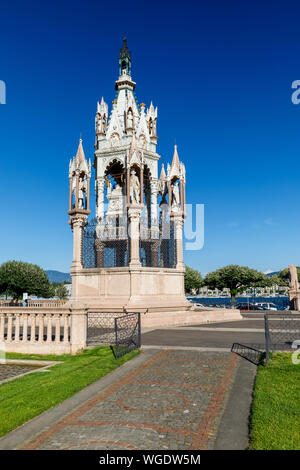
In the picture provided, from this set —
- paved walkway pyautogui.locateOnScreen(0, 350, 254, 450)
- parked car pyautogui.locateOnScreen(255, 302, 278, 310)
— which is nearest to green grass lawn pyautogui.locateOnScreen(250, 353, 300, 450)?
paved walkway pyautogui.locateOnScreen(0, 350, 254, 450)

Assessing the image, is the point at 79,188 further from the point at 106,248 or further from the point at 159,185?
the point at 159,185

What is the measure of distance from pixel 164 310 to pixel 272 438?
16243mm

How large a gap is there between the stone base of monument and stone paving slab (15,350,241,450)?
10.2 meters

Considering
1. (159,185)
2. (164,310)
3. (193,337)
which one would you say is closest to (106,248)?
(164,310)

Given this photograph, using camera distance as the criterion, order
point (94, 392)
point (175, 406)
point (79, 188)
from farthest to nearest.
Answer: point (79, 188)
point (94, 392)
point (175, 406)

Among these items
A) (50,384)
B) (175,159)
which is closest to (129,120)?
(175,159)

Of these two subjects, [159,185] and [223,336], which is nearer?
[223,336]

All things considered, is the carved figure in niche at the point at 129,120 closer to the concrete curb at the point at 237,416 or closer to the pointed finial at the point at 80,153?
the pointed finial at the point at 80,153

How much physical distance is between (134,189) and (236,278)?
162 ft

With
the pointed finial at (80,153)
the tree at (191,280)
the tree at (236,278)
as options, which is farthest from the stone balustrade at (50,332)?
the tree at (191,280)

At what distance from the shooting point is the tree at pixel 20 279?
5269 centimetres

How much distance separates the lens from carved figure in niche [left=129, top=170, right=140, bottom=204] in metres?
21.6

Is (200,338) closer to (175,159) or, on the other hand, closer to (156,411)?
(156,411)

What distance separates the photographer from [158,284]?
69.8ft
